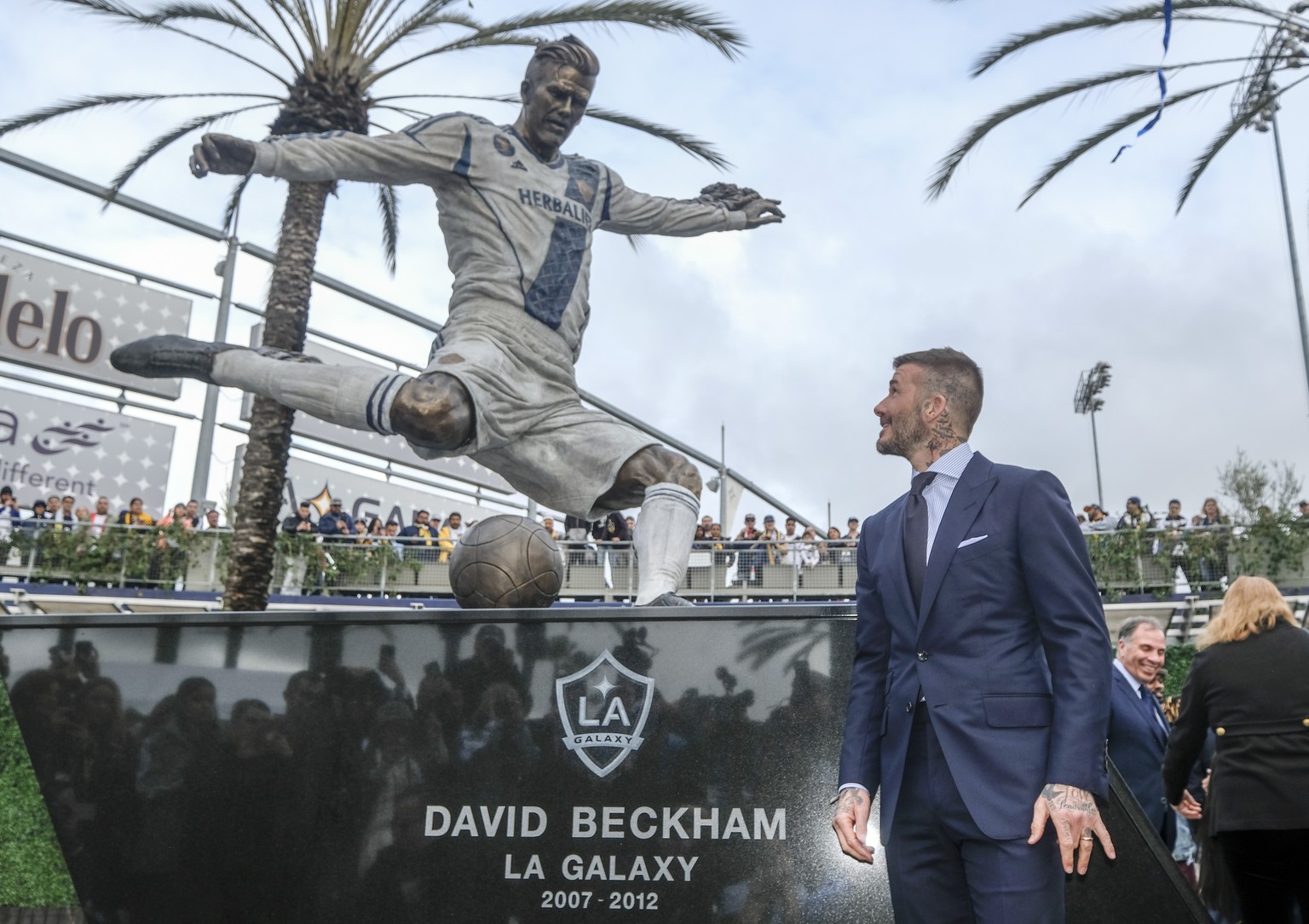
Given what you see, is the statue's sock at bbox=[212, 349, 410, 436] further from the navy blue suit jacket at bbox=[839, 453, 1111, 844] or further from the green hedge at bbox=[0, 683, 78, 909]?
the green hedge at bbox=[0, 683, 78, 909]

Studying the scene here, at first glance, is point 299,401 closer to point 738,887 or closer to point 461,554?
point 461,554

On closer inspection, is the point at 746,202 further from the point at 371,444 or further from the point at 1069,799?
the point at 371,444

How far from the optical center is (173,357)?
461 centimetres

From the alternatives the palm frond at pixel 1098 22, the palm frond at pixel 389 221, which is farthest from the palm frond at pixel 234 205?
the palm frond at pixel 1098 22

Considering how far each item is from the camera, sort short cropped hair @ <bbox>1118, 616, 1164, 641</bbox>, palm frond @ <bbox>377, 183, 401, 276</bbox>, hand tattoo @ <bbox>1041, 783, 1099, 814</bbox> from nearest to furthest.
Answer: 1. hand tattoo @ <bbox>1041, 783, 1099, 814</bbox>
2. short cropped hair @ <bbox>1118, 616, 1164, 641</bbox>
3. palm frond @ <bbox>377, 183, 401, 276</bbox>

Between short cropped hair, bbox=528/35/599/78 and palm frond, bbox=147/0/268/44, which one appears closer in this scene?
short cropped hair, bbox=528/35/599/78

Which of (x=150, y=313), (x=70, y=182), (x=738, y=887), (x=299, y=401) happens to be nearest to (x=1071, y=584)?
(x=738, y=887)

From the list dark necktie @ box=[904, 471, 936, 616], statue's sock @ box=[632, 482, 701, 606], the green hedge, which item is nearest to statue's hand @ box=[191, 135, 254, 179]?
statue's sock @ box=[632, 482, 701, 606]

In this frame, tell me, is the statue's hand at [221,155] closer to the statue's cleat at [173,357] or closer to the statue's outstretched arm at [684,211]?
the statue's cleat at [173,357]

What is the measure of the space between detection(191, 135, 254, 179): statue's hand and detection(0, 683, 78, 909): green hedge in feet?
27.9

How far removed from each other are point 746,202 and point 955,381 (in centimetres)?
295

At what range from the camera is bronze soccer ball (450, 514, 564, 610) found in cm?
453

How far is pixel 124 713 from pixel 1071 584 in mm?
3274

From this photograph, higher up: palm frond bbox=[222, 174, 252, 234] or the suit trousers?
palm frond bbox=[222, 174, 252, 234]
